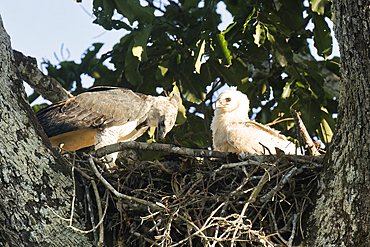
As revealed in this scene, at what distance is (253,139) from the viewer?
426 centimetres

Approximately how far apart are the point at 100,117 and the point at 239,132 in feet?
5.13

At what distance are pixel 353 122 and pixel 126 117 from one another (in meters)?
2.75

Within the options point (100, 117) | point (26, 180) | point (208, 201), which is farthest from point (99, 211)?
point (100, 117)

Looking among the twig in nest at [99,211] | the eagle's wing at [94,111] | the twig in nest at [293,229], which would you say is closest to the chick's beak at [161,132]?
the eagle's wing at [94,111]

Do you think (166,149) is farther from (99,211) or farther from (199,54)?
(199,54)

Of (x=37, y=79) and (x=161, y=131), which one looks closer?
(x=37, y=79)

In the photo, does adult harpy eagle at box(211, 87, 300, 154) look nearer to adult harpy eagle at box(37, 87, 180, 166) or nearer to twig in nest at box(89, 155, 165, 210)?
adult harpy eagle at box(37, 87, 180, 166)

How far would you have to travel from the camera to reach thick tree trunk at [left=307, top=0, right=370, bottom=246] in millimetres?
2430

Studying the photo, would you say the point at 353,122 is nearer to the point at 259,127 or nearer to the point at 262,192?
the point at 262,192

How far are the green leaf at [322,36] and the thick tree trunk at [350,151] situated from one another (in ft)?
7.34

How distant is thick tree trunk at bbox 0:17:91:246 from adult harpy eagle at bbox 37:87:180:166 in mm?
1626

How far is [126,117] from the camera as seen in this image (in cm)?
465

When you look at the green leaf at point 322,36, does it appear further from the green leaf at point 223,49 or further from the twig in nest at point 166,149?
the twig in nest at point 166,149

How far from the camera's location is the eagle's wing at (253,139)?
13.8 feet
